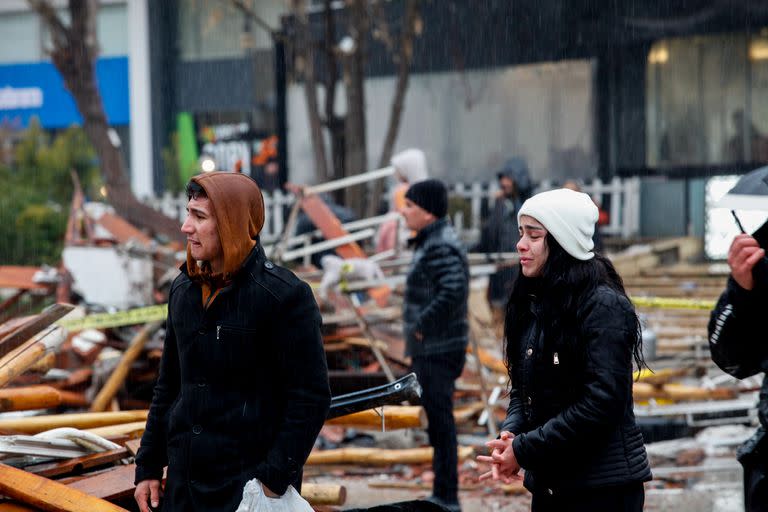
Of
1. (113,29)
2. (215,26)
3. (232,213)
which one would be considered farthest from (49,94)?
(232,213)

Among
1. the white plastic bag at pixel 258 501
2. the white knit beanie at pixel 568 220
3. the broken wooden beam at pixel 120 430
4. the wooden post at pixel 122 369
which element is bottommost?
the wooden post at pixel 122 369

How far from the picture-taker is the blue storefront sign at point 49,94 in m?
29.0

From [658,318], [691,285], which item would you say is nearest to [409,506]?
[658,318]

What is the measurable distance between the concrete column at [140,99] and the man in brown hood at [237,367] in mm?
24094

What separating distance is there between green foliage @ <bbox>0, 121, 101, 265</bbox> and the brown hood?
40.9 ft

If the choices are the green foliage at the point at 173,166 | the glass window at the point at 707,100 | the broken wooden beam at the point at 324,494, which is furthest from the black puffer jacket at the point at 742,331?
the green foliage at the point at 173,166

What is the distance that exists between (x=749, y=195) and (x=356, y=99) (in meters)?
12.7

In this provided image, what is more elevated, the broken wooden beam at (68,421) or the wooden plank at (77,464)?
the wooden plank at (77,464)

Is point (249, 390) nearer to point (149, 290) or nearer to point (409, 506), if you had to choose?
point (409, 506)

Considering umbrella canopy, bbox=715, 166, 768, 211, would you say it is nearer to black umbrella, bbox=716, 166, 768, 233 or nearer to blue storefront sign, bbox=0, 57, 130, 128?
black umbrella, bbox=716, 166, 768, 233

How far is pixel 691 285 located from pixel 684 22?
5963mm

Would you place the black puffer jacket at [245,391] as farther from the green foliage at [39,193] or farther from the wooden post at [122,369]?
the green foliage at [39,193]

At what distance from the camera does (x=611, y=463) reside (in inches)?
145

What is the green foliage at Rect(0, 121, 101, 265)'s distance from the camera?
18.4 m
